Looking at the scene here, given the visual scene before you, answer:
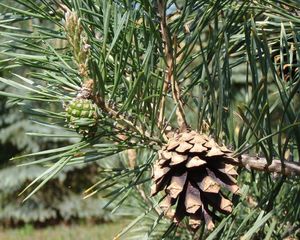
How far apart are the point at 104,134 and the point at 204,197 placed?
0.30 ft

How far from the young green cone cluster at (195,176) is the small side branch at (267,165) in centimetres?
3

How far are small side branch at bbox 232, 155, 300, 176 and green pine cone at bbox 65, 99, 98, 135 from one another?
4.6 inches

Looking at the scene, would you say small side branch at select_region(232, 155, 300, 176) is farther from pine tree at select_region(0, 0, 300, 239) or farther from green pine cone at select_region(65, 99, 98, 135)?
green pine cone at select_region(65, 99, 98, 135)

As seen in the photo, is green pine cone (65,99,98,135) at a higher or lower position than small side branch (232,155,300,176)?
higher

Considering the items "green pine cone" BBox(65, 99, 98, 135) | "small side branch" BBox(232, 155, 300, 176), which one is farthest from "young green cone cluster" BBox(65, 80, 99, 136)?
"small side branch" BBox(232, 155, 300, 176)

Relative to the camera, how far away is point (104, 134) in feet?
1.47

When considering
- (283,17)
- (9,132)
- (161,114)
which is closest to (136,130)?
(161,114)

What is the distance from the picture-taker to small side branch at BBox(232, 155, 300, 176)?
Result: 446 millimetres

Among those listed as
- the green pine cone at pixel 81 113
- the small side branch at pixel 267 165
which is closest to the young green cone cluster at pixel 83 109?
the green pine cone at pixel 81 113

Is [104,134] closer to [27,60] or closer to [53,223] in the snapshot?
[27,60]

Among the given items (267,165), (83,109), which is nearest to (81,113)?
(83,109)

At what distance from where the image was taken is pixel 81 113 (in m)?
0.41

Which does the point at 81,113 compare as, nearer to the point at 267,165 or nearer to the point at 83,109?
the point at 83,109

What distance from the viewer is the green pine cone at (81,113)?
15.9 inches
